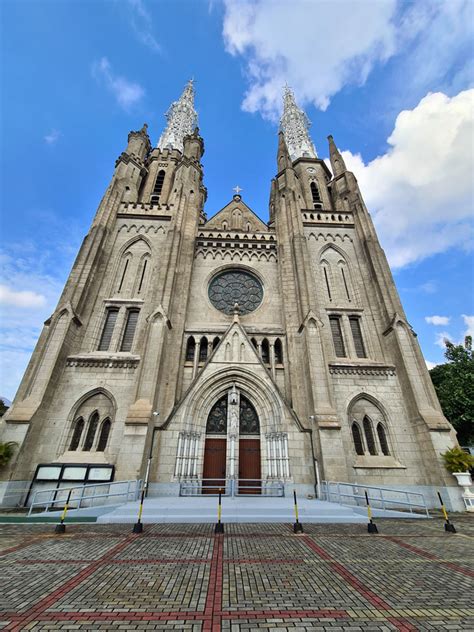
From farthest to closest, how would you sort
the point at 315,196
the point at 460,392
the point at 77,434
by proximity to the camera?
the point at 315,196 < the point at 460,392 < the point at 77,434

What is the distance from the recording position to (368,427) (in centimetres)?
1555

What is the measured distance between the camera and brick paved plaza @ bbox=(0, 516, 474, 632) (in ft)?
11.1

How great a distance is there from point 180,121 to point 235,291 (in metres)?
31.1

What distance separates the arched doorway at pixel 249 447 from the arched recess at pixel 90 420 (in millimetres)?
7038

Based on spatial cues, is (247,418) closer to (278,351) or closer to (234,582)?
(278,351)

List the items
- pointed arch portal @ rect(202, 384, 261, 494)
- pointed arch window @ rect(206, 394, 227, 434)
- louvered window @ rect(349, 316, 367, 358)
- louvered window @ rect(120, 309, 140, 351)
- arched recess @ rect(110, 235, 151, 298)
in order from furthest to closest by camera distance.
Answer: arched recess @ rect(110, 235, 151, 298) → louvered window @ rect(349, 316, 367, 358) → louvered window @ rect(120, 309, 140, 351) → pointed arch window @ rect(206, 394, 227, 434) → pointed arch portal @ rect(202, 384, 261, 494)

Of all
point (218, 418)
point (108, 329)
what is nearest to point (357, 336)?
point (218, 418)

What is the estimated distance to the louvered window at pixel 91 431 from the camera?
14411mm

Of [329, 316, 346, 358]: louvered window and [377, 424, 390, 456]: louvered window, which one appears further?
[329, 316, 346, 358]: louvered window

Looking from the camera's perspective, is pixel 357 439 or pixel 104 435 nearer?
pixel 104 435

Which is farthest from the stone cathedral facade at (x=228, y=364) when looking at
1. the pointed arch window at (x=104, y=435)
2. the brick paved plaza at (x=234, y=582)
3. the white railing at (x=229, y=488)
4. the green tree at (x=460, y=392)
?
the green tree at (x=460, y=392)

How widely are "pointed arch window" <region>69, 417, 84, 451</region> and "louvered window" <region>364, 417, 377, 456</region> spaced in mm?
15507

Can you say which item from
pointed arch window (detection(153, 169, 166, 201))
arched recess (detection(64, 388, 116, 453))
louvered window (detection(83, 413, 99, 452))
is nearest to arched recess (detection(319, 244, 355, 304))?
arched recess (detection(64, 388, 116, 453))

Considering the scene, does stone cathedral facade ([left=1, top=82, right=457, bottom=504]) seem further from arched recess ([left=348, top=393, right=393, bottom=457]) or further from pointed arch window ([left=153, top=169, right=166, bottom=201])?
pointed arch window ([left=153, top=169, right=166, bottom=201])
